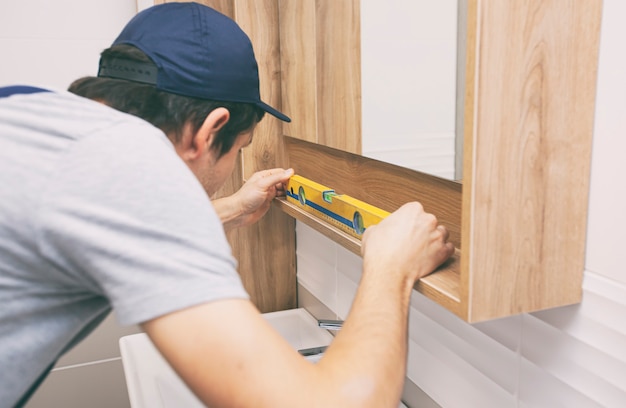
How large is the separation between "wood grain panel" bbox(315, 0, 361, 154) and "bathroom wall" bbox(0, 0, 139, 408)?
0.70 meters

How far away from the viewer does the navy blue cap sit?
32.7 inches

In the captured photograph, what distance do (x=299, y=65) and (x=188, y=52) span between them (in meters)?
0.55

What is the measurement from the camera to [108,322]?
Result: 1.73m

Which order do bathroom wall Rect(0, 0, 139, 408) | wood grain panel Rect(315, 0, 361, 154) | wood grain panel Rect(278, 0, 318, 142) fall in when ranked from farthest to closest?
bathroom wall Rect(0, 0, 139, 408) < wood grain panel Rect(278, 0, 318, 142) < wood grain panel Rect(315, 0, 361, 154)

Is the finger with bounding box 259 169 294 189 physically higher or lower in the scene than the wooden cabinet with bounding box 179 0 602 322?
lower

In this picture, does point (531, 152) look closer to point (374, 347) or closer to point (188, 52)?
point (374, 347)

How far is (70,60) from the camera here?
64.2 inches

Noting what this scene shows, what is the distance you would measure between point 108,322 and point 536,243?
1.34 m

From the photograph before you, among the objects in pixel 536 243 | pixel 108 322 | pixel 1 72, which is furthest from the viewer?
pixel 108 322

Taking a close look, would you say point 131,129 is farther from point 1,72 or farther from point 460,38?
point 1,72

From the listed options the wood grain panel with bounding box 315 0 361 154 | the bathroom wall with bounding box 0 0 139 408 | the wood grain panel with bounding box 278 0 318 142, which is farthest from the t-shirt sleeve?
the bathroom wall with bounding box 0 0 139 408

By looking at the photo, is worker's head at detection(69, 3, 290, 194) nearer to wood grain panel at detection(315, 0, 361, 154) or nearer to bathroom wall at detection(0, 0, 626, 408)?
wood grain panel at detection(315, 0, 361, 154)

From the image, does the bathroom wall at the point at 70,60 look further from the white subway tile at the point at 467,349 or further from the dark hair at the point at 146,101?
the white subway tile at the point at 467,349

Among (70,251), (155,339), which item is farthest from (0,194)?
(155,339)
